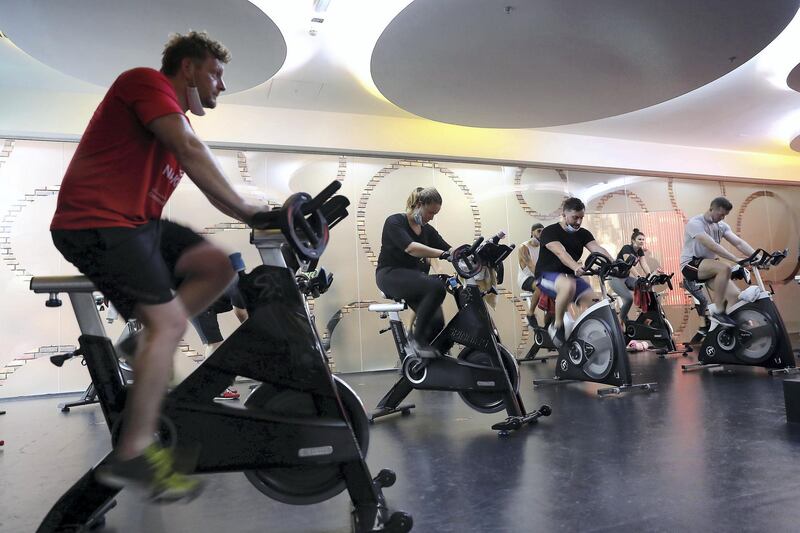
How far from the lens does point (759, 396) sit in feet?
10.5

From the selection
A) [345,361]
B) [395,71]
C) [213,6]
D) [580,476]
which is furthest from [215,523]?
[345,361]

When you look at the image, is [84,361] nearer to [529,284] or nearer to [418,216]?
[418,216]

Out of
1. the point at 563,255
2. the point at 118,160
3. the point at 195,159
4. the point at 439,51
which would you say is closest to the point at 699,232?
the point at 563,255

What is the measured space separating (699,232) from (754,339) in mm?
1011

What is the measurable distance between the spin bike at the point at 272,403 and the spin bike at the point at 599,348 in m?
2.55

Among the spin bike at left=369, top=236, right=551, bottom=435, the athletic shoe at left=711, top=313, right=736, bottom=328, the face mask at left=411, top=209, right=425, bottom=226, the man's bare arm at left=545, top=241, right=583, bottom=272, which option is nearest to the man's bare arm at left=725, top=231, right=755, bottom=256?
the athletic shoe at left=711, top=313, right=736, bottom=328

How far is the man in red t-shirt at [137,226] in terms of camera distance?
127cm

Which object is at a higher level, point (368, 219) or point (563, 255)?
point (368, 219)

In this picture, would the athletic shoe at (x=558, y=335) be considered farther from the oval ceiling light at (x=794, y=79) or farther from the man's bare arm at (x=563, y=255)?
the oval ceiling light at (x=794, y=79)

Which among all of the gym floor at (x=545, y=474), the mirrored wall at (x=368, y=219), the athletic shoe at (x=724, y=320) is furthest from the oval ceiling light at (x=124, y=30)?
the athletic shoe at (x=724, y=320)

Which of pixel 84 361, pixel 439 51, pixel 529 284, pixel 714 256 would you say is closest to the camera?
pixel 84 361

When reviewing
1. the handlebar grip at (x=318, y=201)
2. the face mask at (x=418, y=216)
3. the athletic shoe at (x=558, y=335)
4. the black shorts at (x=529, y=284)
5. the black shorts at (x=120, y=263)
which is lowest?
the athletic shoe at (x=558, y=335)

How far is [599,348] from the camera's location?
12.3 ft

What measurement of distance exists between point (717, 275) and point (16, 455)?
5019mm
